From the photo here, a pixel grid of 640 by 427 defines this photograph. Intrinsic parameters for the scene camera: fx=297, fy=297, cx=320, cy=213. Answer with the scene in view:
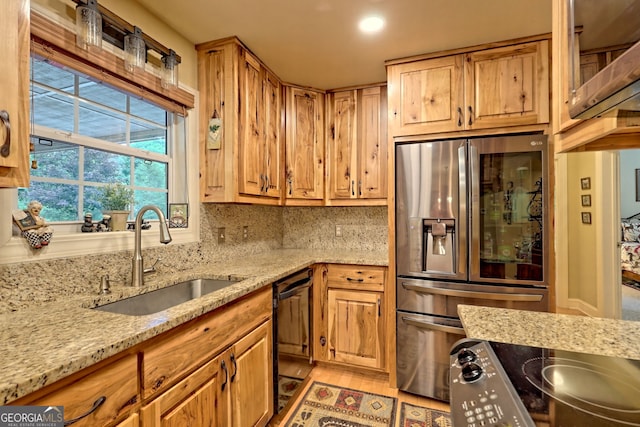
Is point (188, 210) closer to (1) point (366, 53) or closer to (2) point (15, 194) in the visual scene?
(2) point (15, 194)

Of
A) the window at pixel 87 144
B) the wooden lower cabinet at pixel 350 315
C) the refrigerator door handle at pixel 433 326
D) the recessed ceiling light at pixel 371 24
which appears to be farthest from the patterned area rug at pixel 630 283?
the window at pixel 87 144

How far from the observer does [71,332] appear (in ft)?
2.96

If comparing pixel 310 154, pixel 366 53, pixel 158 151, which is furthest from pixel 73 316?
pixel 366 53

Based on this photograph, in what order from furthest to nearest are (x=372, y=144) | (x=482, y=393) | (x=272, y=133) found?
(x=372, y=144), (x=272, y=133), (x=482, y=393)

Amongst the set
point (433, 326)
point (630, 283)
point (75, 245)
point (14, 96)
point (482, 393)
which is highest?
point (14, 96)

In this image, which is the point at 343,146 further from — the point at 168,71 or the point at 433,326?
the point at 433,326

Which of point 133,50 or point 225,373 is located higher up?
point 133,50

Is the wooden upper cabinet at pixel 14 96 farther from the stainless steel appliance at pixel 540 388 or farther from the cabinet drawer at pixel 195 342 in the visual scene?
the stainless steel appliance at pixel 540 388

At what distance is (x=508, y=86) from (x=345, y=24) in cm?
116

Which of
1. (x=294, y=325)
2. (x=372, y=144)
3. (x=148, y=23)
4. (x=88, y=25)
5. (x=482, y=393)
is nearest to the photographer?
(x=482, y=393)

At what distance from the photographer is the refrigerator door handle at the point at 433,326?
1.96 metres

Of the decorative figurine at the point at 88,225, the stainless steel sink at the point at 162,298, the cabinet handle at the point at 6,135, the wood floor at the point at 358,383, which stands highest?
the cabinet handle at the point at 6,135

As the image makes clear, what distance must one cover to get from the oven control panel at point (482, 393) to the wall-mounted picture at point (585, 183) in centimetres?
103

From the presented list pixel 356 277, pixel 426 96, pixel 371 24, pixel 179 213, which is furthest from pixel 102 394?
pixel 426 96
